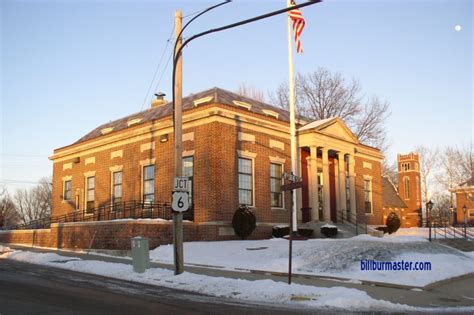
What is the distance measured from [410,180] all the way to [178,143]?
72264 millimetres

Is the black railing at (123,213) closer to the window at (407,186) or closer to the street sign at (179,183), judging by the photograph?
the street sign at (179,183)

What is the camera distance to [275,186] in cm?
2903

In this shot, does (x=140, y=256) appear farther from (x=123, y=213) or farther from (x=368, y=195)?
(x=368, y=195)

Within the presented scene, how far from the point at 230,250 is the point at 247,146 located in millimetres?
7642

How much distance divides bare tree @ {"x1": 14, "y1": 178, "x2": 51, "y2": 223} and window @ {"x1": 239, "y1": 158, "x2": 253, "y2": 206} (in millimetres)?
80368

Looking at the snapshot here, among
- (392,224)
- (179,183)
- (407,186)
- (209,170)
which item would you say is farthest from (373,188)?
(407,186)

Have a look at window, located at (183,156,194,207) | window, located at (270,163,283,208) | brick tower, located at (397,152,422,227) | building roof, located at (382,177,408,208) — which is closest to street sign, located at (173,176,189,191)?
window, located at (183,156,194,207)

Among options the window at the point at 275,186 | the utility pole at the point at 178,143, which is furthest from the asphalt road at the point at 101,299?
the window at the point at 275,186

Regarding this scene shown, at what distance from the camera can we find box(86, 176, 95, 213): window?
33531 mm

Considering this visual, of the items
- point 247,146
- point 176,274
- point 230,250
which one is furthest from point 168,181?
point 176,274

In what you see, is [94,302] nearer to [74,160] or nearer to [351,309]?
[351,309]

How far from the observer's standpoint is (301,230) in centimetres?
2759

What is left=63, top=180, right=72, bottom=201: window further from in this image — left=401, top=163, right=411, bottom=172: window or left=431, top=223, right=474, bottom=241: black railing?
left=401, top=163, right=411, bottom=172: window

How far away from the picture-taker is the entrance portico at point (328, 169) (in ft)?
97.1
